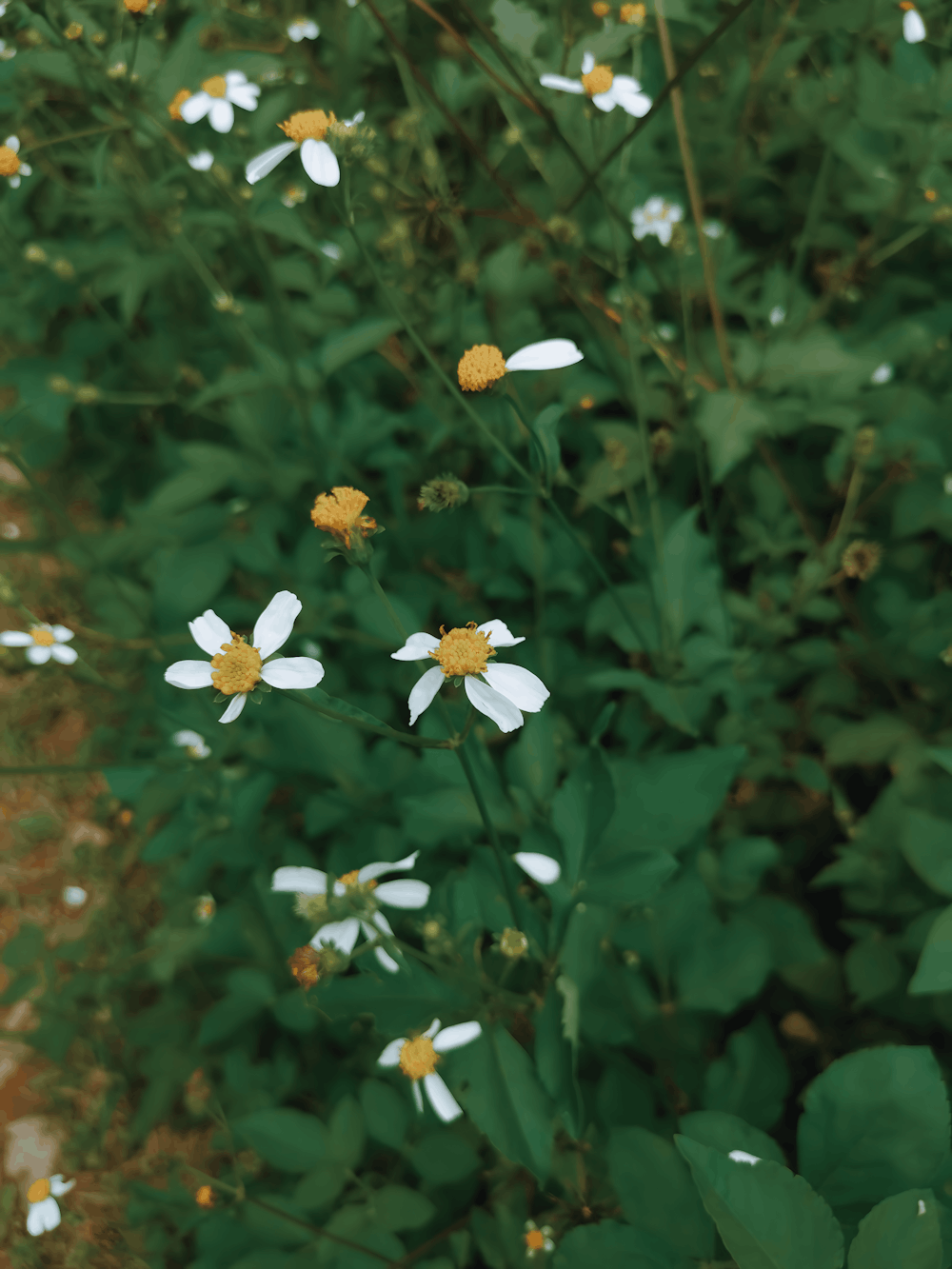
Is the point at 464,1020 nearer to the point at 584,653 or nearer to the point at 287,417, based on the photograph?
the point at 584,653

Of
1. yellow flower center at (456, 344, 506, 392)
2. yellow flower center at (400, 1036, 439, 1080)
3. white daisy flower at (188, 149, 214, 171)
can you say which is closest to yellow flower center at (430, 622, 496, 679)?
yellow flower center at (456, 344, 506, 392)

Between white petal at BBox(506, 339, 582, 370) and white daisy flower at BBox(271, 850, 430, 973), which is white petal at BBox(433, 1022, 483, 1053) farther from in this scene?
white petal at BBox(506, 339, 582, 370)

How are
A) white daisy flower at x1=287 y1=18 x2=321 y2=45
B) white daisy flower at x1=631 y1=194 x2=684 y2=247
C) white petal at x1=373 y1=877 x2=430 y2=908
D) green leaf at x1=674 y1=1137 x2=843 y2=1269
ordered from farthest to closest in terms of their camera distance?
white daisy flower at x1=287 y1=18 x2=321 y2=45, white daisy flower at x1=631 y1=194 x2=684 y2=247, white petal at x1=373 y1=877 x2=430 y2=908, green leaf at x1=674 y1=1137 x2=843 y2=1269

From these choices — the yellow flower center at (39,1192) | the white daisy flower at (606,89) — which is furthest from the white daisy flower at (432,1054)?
the white daisy flower at (606,89)

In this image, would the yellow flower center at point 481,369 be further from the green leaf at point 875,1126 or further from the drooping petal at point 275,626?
the green leaf at point 875,1126

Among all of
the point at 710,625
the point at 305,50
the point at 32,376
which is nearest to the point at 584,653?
the point at 710,625

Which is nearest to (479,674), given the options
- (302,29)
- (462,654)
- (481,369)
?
(462,654)

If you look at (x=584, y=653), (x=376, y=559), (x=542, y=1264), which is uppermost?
(x=376, y=559)
